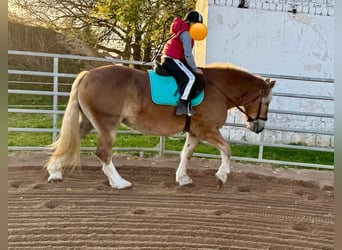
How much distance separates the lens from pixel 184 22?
15.7 ft

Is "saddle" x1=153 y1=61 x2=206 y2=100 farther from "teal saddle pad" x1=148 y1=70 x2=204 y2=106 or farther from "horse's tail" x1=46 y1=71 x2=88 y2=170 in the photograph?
"horse's tail" x1=46 y1=71 x2=88 y2=170

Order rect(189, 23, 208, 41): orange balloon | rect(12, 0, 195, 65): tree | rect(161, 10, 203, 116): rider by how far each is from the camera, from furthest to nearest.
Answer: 1. rect(12, 0, 195, 65): tree
2. rect(161, 10, 203, 116): rider
3. rect(189, 23, 208, 41): orange balloon

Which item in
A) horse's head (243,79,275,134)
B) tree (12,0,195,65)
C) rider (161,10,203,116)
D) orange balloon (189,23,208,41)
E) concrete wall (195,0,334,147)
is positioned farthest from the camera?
tree (12,0,195,65)

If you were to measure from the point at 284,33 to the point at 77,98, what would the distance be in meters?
5.28

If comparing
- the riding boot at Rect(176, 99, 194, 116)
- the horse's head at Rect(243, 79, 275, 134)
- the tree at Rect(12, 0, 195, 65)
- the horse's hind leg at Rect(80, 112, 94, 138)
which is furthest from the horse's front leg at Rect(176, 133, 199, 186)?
the tree at Rect(12, 0, 195, 65)

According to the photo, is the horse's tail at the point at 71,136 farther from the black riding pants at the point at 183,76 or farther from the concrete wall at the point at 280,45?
the concrete wall at the point at 280,45

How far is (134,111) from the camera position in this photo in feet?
15.8

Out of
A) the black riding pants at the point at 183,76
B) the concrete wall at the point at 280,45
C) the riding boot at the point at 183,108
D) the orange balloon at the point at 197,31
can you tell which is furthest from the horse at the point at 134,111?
the concrete wall at the point at 280,45

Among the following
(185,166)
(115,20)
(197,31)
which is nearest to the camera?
(197,31)

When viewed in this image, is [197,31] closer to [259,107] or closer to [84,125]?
[259,107]

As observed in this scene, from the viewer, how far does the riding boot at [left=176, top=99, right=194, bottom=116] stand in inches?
188

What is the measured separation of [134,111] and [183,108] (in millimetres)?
596

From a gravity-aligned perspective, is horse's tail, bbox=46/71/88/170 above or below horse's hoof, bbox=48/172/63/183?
above

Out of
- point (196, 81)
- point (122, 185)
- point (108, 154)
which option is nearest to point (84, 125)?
point (108, 154)
